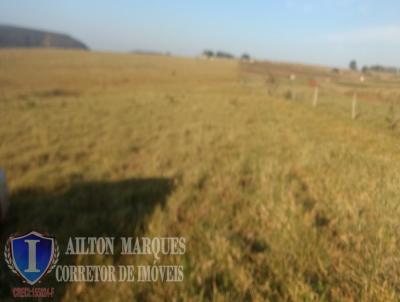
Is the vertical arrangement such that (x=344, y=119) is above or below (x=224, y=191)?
above

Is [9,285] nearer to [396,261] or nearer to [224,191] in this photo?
[224,191]

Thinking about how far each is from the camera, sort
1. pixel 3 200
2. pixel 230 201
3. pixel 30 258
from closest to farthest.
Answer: pixel 30 258, pixel 3 200, pixel 230 201

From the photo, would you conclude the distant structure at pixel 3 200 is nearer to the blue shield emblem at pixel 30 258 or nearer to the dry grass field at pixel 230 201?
the dry grass field at pixel 230 201

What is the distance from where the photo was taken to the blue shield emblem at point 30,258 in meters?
3.04

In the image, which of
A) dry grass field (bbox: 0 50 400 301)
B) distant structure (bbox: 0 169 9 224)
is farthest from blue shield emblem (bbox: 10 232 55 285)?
distant structure (bbox: 0 169 9 224)

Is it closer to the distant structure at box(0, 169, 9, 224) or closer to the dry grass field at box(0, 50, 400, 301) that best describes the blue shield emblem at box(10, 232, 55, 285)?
the dry grass field at box(0, 50, 400, 301)

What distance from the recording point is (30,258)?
304 cm

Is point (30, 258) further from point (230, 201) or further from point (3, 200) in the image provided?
point (230, 201)

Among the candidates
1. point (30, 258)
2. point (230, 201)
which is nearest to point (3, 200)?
point (30, 258)

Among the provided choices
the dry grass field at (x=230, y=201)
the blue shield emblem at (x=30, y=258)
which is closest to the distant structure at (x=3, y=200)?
the dry grass field at (x=230, y=201)

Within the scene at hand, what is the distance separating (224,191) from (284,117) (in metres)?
8.90

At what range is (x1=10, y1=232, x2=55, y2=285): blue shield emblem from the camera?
3.04 m

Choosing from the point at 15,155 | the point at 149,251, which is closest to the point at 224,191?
the point at 149,251

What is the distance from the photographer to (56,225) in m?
4.25
